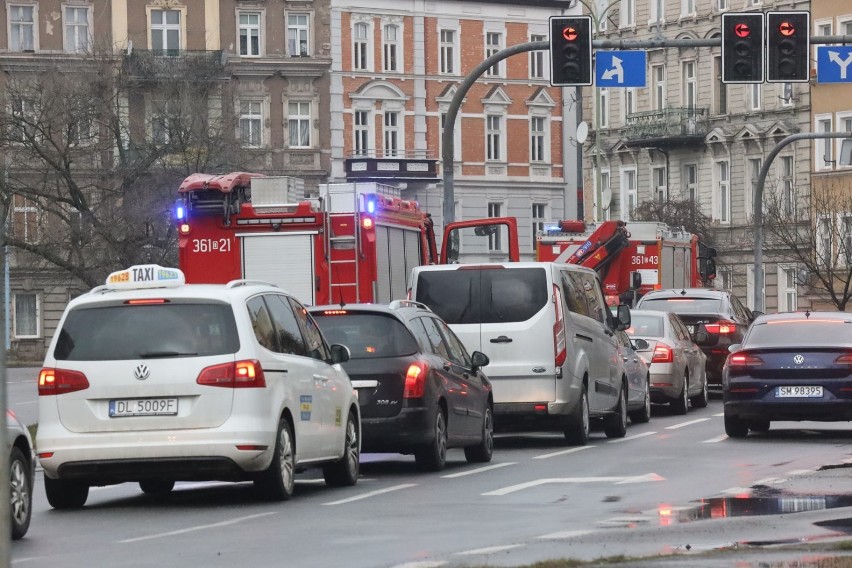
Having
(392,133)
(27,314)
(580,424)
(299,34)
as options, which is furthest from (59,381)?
(392,133)

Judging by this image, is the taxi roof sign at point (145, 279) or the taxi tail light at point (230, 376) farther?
the taxi roof sign at point (145, 279)

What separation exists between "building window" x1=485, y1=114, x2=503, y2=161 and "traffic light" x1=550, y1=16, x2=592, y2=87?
56864mm

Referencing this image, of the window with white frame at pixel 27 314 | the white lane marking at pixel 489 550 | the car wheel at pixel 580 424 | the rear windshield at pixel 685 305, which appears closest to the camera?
the white lane marking at pixel 489 550

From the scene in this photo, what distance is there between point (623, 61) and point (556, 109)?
56.4m

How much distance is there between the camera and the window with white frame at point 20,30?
7419 cm

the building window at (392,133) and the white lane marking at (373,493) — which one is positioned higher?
the building window at (392,133)

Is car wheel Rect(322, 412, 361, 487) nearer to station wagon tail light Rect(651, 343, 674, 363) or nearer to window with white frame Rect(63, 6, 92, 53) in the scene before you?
station wagon tail light Rect(651, 343, 674, 363)

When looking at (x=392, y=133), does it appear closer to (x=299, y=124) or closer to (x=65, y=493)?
(x=299, y=124)

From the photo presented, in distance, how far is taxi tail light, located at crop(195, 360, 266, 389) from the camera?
1458 cm

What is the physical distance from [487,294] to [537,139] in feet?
208

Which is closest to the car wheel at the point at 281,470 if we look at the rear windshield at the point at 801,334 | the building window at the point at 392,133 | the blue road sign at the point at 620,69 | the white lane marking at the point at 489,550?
the white lane marking at the point at 489,550

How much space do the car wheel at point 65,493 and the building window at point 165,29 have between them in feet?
195

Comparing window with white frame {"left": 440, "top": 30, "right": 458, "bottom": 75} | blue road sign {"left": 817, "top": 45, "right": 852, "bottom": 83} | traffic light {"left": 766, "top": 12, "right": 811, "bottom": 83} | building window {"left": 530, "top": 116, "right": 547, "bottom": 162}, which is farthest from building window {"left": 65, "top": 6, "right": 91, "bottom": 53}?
traffic light {"left": 766, "top": 12, "right": 811, "bottom": 83}

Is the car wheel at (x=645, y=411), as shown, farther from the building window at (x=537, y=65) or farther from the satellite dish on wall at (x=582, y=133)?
the building window at (x=537, y=65)
